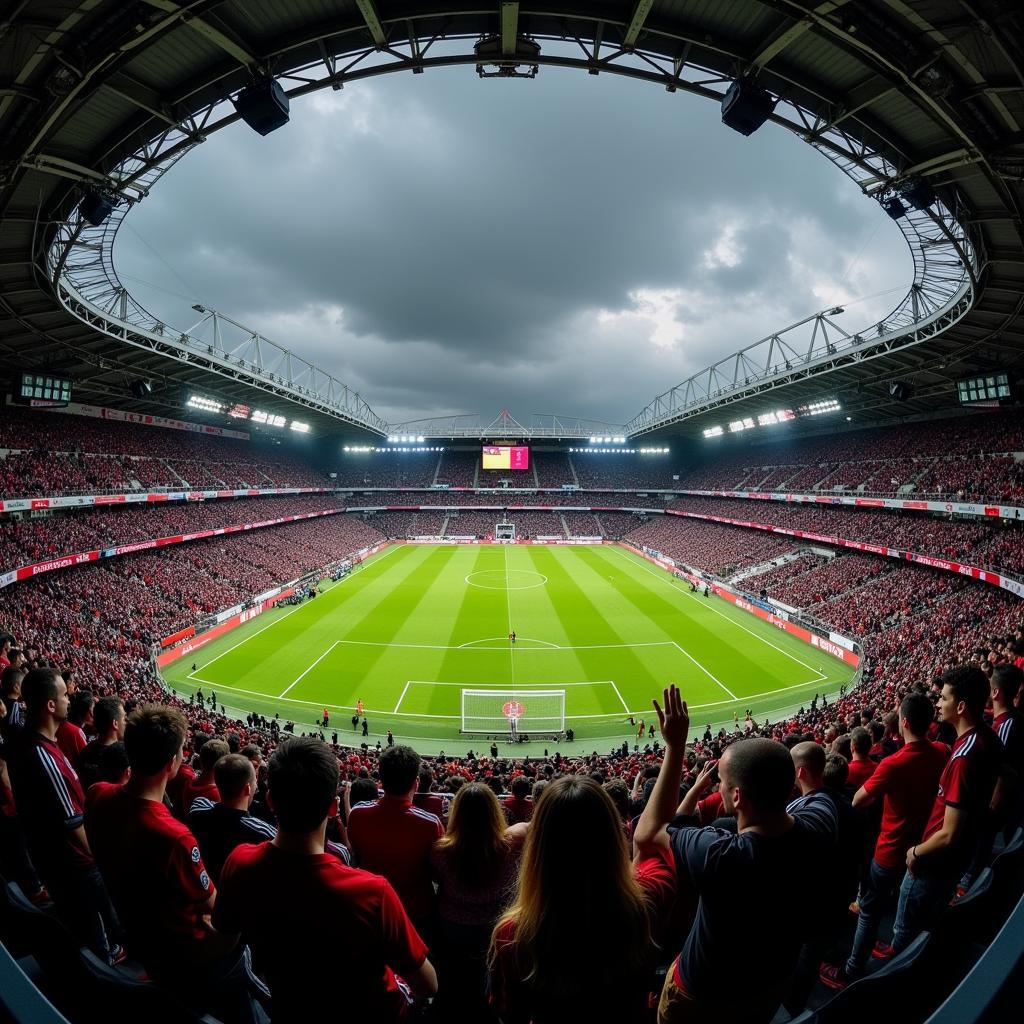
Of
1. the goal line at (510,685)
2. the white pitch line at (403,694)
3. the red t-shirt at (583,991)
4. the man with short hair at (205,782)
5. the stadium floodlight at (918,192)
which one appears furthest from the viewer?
the goal line at (510,685)

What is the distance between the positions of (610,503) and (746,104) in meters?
72.4

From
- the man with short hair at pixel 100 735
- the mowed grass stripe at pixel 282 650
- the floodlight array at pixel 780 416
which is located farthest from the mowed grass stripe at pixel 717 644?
the man with short hair at pixel 100 735

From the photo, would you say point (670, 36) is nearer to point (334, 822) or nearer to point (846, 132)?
point (846, 132)

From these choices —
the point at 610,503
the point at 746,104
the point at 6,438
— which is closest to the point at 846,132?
the point at 746,104

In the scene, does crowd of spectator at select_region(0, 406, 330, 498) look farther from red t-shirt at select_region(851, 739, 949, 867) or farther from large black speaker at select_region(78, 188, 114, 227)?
red t-shirt at select_region(851, 739, 949, 867)

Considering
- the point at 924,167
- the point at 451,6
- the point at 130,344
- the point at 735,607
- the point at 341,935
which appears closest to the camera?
the point at 341,935

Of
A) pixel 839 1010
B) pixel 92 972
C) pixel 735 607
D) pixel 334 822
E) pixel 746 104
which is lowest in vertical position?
pixel 735 607

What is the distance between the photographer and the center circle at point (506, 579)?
4534cm

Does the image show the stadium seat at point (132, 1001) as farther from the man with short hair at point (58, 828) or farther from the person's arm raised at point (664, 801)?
the person's arm raised at point (664, 801)

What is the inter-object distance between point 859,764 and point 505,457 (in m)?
75.5

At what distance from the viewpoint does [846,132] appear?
11758mm

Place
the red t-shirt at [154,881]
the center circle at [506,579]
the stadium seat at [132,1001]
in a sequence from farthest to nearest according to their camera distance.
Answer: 1. the center circle at [506,579]
2. the red t-shirt at [154,881]
3. the stadium seat at [132,1001]

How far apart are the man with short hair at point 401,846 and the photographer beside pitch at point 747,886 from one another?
5.30 feet

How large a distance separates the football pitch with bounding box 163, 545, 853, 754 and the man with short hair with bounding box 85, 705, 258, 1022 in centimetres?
1730
